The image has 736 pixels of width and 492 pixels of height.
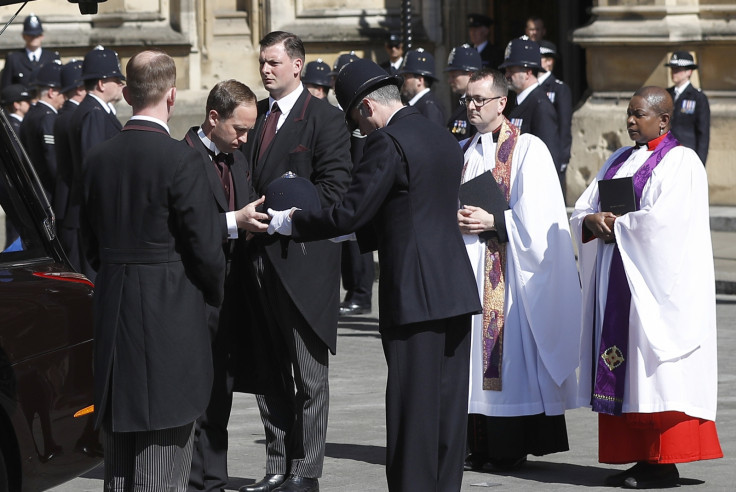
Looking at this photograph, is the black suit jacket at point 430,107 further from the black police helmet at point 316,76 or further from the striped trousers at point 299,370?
the striped trousers at point 299,370

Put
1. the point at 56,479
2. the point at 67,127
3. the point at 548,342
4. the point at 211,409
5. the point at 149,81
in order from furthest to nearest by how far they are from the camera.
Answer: the point at 67,127, the point at 548,342, the point at 211,409, the point at 56,479, the point at 149,81

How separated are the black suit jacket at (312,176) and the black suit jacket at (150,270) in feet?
4.74

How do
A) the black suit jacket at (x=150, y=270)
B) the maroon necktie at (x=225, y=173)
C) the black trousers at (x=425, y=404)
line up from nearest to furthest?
the black suit jacket at (x=150, y=270), the black trousers at (x=425, y=404), the maroon necktie at (x=225, y=173)

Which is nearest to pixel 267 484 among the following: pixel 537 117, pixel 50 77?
pixel 537 117

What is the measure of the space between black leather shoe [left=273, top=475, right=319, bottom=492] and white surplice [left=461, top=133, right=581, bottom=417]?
964 millimetres

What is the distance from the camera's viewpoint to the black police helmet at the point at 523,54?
1168cm

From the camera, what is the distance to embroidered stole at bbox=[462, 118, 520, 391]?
24.7 ft

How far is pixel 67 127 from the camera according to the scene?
10.4 meters

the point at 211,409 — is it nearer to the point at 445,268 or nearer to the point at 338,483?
the point at 338,483

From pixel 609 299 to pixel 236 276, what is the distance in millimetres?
1682

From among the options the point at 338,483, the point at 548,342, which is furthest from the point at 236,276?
the point at 548,342

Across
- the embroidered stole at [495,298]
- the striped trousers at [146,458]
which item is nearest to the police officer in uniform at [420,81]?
the embroidered stole at [495,298]

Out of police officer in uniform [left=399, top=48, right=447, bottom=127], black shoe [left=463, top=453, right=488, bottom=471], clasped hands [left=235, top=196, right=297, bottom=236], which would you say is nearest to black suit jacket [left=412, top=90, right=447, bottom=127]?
police officer in uniform [left=399, top=48, right=447, bottom=127]

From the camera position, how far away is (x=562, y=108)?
1349 cm
